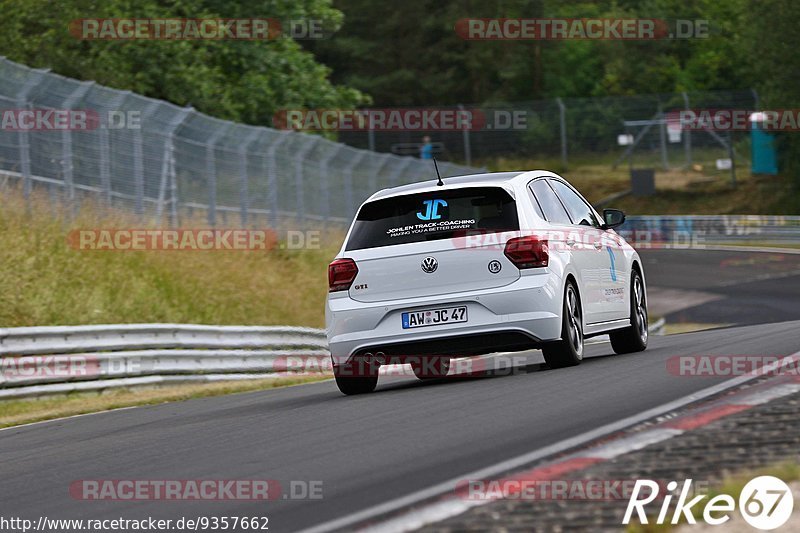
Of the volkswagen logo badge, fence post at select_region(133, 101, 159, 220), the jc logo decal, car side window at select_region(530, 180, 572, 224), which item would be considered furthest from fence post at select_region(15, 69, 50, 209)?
the volkswagen logo badge

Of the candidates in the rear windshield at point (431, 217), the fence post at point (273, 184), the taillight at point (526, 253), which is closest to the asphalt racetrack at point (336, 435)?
the taillight at point (526, 253)

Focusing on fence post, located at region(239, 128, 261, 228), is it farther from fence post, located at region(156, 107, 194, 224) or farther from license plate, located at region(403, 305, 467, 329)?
license plate, located at region(403, 305, 467, 329)

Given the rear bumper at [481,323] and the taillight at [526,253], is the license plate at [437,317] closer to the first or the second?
the rear bumper at [481,323]

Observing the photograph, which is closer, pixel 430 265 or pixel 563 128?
pixel 430 265

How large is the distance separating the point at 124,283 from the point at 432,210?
36.2 ft

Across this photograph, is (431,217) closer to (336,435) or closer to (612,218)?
(612,218)

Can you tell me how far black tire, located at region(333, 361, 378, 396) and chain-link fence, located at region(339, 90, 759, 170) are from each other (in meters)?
43.7

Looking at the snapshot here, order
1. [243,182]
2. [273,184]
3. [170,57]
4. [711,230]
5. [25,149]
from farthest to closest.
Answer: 1. [711,230]
2. [170,57]
3. [273,184]
4. [243,182]
5. [25,149]

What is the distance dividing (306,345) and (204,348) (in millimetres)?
2500

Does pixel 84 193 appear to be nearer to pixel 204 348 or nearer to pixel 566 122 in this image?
pixel 204 348

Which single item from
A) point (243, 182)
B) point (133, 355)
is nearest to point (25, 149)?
point (133, 355)

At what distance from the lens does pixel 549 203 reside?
11.8 m

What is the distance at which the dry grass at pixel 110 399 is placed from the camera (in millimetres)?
13211

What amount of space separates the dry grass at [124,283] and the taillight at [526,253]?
8.85m
